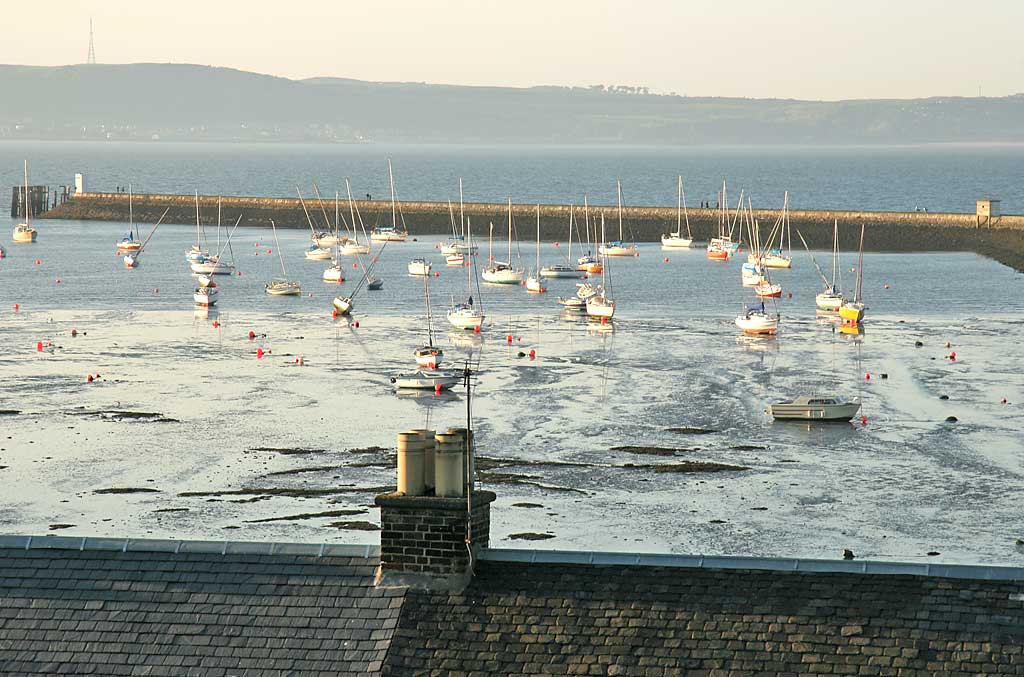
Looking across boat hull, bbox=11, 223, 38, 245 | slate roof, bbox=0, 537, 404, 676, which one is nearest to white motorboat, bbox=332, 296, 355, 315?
boat hull, bbox=11, 223, 38, 245

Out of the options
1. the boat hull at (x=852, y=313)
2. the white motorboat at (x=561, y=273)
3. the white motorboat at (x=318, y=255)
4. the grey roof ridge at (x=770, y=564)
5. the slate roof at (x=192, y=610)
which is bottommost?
the boat hull at (x=852, y=313)

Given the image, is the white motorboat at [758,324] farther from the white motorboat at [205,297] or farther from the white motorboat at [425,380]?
the white motorboat at [205,297]

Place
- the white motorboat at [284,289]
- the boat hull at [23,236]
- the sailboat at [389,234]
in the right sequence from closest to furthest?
the white motorboat at [284,289]
the boat hull at [23,236]
the sailboat at [389,234]

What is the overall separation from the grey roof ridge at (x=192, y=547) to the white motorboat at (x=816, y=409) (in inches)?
1639

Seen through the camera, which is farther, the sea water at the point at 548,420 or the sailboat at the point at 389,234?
the sailboat at the point at 389,234

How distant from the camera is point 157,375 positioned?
68438 millimetres

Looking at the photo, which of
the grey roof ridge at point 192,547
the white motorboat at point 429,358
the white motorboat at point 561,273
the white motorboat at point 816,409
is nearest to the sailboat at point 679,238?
the white motorboat at point 561,273

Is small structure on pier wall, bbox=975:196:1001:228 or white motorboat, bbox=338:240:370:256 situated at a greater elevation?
small structure on pier wall, bbox=975:196:1001:228

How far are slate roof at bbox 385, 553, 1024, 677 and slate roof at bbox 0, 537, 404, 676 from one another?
2.06ft

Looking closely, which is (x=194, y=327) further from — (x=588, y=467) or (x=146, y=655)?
(x=146, y=655)

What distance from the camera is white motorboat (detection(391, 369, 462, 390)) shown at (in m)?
64.6

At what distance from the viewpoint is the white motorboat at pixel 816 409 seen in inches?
2260

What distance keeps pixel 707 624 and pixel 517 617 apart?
1.87 meters

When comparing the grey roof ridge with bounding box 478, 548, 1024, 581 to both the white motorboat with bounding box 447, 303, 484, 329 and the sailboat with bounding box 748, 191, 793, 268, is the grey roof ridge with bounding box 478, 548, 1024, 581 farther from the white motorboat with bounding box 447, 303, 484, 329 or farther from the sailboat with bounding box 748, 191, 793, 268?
the sailboat with bounding box 748, 191, 793, 268
